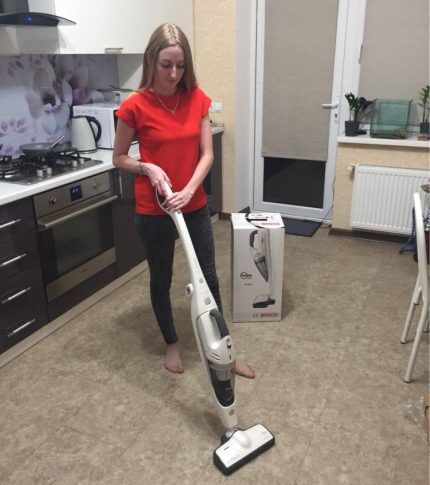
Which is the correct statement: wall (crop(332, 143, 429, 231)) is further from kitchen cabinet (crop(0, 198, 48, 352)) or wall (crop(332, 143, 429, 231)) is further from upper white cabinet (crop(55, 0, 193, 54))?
kitchen cabinet (crop(0, 198, 48, 352))

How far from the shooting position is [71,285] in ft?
7.98

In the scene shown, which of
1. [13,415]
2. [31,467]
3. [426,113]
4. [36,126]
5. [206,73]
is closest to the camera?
[31,467]

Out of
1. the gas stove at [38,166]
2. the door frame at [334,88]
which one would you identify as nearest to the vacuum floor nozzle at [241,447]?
the gas stove at [38,166]

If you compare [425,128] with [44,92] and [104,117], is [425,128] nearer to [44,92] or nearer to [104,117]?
[104,117]

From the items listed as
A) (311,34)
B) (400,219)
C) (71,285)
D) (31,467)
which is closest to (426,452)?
(31,467)

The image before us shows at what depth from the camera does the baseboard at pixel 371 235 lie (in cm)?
341

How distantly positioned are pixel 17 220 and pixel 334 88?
2.45 meters

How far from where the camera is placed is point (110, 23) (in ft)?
8.67

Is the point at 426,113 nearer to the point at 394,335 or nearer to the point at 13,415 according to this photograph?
the point at 394,335

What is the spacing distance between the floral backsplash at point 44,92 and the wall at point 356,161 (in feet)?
5.47

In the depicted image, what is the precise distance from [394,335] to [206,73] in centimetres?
231

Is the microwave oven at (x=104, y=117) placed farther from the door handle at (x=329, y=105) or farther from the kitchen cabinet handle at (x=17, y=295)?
the door handle at (x=329, y=105)

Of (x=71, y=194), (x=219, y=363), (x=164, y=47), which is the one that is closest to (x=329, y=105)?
(x=71, y=194)

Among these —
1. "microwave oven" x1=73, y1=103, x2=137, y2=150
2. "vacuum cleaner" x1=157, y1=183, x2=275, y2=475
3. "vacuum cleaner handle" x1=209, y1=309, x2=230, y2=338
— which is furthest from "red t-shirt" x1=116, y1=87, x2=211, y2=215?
"microwave oven" x1=73, y1=103, x2=137, y2=150
